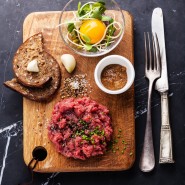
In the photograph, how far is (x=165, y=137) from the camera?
3.40 meters

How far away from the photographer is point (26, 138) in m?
3.41

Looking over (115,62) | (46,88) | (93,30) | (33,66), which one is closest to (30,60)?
(33,66)

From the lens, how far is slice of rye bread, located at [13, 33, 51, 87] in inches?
133

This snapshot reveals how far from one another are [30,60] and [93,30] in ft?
2.03

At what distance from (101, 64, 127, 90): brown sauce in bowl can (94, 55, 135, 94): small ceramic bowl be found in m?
0.03

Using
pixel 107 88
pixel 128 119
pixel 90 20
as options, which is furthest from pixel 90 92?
pixel 90 20

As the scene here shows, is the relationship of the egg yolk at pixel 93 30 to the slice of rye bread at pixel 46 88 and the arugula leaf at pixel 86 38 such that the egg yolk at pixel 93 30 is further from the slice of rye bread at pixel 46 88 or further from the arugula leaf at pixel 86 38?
the slice of rye bread at pixel 46 88

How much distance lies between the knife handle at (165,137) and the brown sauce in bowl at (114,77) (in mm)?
397

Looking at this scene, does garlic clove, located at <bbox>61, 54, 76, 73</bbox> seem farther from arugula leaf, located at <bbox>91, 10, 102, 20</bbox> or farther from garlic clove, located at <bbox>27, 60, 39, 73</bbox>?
arugula leaf, located at <bbox>91, 10, 102, 20</bbox>

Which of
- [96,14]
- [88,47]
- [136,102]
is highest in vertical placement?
[96,14]

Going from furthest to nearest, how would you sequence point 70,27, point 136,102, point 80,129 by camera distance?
1. point 136,102
2. point 70,27
3. point 80,129

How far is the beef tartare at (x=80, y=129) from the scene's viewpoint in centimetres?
322

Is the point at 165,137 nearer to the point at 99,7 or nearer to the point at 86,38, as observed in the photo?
the point at 86,38

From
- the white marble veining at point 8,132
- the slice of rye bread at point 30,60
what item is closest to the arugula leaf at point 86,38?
the slice of rye bread at point 30,60
